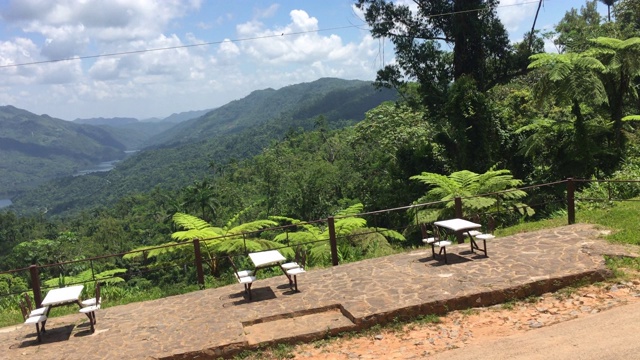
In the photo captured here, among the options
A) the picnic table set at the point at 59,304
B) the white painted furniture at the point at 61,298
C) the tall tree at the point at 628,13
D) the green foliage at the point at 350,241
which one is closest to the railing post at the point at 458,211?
the green foliage at the point at 350,241

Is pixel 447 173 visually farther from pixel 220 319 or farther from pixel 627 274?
pixel 220 319

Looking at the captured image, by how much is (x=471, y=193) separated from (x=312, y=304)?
652cm

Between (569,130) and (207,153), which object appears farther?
(207,153)

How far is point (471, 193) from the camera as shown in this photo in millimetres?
11969

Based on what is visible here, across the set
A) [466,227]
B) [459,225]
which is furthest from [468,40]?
[466,227]

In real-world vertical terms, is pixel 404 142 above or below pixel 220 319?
above

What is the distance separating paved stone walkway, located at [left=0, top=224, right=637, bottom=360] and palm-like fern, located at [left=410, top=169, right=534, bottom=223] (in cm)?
249

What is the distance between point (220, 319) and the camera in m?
7.02

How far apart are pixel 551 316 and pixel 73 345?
6.81m

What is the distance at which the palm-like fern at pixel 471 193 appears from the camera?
11297 millimetres

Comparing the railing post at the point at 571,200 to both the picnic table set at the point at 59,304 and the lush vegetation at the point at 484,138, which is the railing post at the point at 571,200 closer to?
the lush vegetation at the point at 484,138

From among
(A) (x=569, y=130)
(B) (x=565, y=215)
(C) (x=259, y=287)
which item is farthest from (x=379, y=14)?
(C) (x=259, y=287)

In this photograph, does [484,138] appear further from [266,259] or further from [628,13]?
[628,13]

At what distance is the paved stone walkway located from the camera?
634 cm
